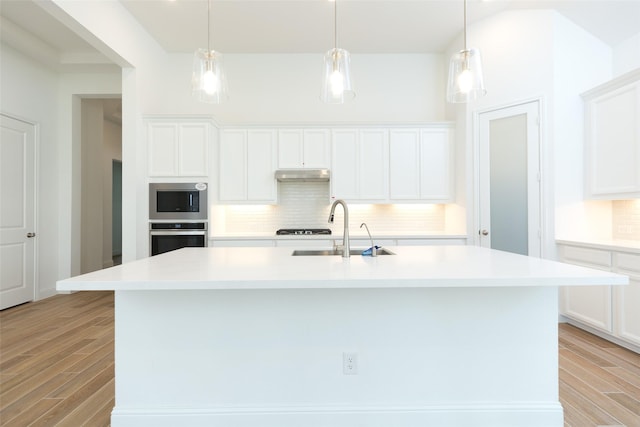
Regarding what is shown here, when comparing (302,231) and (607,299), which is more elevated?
(302,231)

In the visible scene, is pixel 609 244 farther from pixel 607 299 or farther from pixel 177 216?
pixel 177 216

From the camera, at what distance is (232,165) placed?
14.7 ft

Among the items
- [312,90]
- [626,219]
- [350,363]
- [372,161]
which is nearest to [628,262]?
[626,219]

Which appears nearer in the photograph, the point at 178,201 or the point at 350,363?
the point at 350,363

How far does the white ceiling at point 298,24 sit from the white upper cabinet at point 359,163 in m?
1.29

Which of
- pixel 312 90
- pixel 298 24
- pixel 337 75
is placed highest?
pixel 298 24

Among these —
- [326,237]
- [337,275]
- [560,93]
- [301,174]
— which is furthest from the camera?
[301,174]

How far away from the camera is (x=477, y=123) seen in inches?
161

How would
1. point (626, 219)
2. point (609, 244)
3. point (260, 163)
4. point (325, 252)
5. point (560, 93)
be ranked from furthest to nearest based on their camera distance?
point (260, 163) → point (560, 93) → point (626, 219) → point (609, 244) → point (325, 252)

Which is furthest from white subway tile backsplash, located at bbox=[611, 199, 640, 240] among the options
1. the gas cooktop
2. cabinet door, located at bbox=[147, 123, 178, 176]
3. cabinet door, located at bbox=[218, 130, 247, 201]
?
cabinet door, located at bbox=[147, 123, 178, 176]

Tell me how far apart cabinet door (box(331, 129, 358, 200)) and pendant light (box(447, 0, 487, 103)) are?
226 centimetres

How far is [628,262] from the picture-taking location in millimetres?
2820

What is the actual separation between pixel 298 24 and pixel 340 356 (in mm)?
3896

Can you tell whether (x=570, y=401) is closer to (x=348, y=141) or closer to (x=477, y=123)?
(x=477, y=123)
